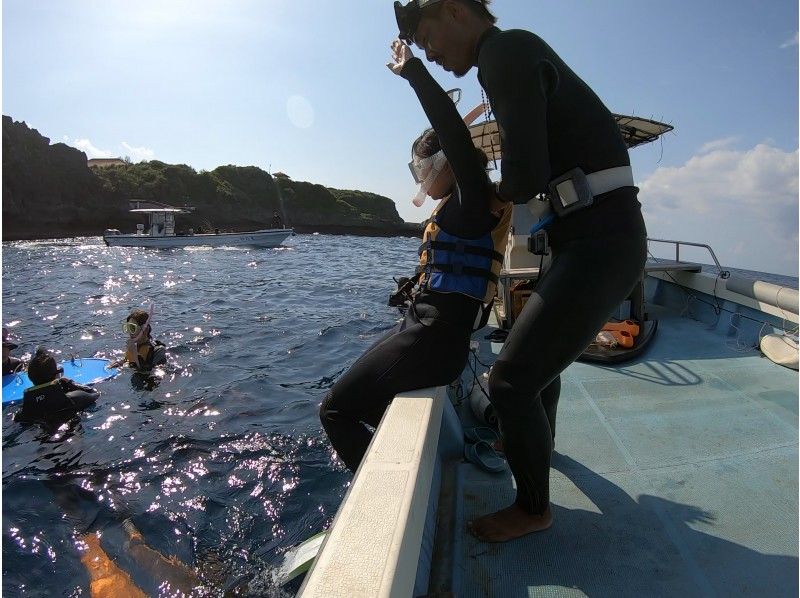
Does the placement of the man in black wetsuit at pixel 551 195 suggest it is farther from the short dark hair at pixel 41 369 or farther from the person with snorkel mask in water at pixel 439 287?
the short dark hair at pixel 41 369

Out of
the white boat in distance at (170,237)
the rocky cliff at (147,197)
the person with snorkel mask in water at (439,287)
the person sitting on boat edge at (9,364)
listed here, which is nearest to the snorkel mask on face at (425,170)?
the person with snorkel mask in water at (439,287)

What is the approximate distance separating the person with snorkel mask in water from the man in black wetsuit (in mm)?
321

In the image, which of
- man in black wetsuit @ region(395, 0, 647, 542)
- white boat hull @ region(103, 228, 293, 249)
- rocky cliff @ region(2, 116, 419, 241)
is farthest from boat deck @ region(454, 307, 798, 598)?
rocky cliff @ region(2, 116, 419, 241)

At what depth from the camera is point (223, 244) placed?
115 ft

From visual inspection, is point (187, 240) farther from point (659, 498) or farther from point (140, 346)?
point (659, 498)

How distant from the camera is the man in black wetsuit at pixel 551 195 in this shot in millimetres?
1781

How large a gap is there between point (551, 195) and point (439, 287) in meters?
0.70

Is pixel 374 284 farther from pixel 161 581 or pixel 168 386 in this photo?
pixel 161 581

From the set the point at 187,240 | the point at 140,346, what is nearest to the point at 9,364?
the point at 140,346

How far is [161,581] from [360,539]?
10.1 ft

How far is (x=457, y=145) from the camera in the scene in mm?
2211

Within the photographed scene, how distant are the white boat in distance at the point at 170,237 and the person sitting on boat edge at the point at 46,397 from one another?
2980 cm

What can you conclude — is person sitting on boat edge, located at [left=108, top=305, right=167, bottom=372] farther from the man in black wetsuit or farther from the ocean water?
the man in black wetsuit

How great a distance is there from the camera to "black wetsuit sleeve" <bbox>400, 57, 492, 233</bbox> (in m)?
2.22
